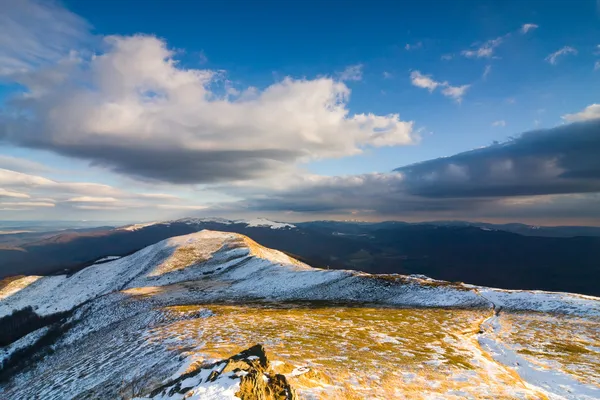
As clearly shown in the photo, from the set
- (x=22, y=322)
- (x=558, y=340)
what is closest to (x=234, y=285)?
(x=558, y=340)

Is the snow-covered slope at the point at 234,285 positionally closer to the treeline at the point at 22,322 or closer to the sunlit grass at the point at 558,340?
the treeline at the point at 22,322

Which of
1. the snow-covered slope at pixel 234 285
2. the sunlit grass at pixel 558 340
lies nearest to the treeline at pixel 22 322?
the snow-covered slope at pixel 234 285

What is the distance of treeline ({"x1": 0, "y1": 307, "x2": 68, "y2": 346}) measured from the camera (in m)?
87.2

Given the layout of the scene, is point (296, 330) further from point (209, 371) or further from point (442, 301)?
point (442, 301)

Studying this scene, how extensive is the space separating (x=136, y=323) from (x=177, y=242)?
3854 inches

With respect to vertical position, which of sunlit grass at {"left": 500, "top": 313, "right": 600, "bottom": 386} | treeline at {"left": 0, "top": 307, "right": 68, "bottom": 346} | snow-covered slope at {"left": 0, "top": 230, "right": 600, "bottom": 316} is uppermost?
sunlit grass at {"left": 500, "top": 313, "right": 600, "bottom": 386}

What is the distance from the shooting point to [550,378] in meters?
17.5

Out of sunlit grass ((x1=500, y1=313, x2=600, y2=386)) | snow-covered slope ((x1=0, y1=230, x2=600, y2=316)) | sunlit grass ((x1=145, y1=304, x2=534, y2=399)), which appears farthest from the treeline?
sunlit grass ((x1=500, y1=313, x2=600, y2=386))

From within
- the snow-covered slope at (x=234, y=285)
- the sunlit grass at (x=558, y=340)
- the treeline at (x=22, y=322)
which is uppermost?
the sunlit grass at (x=558, y=340)

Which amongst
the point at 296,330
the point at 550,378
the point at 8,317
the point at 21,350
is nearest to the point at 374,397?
the point at 550,378

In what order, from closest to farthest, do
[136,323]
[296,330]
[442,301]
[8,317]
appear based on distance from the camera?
[296,330]
[136,323]
[442,301]
[8,317]

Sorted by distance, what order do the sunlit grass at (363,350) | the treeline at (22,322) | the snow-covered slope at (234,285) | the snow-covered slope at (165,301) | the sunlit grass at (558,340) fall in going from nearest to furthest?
the sunlit grass at (363,350) → the sunlit grass at (558,340) → the snow-covered slope at (165,301) → the snow-covered slope at (234,285) → the treeline at (22,322)

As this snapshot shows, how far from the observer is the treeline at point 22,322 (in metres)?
87.2

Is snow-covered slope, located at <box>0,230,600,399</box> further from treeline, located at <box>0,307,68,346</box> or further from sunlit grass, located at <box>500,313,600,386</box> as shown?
treeline, located at <box>0,307,68,346</box>
